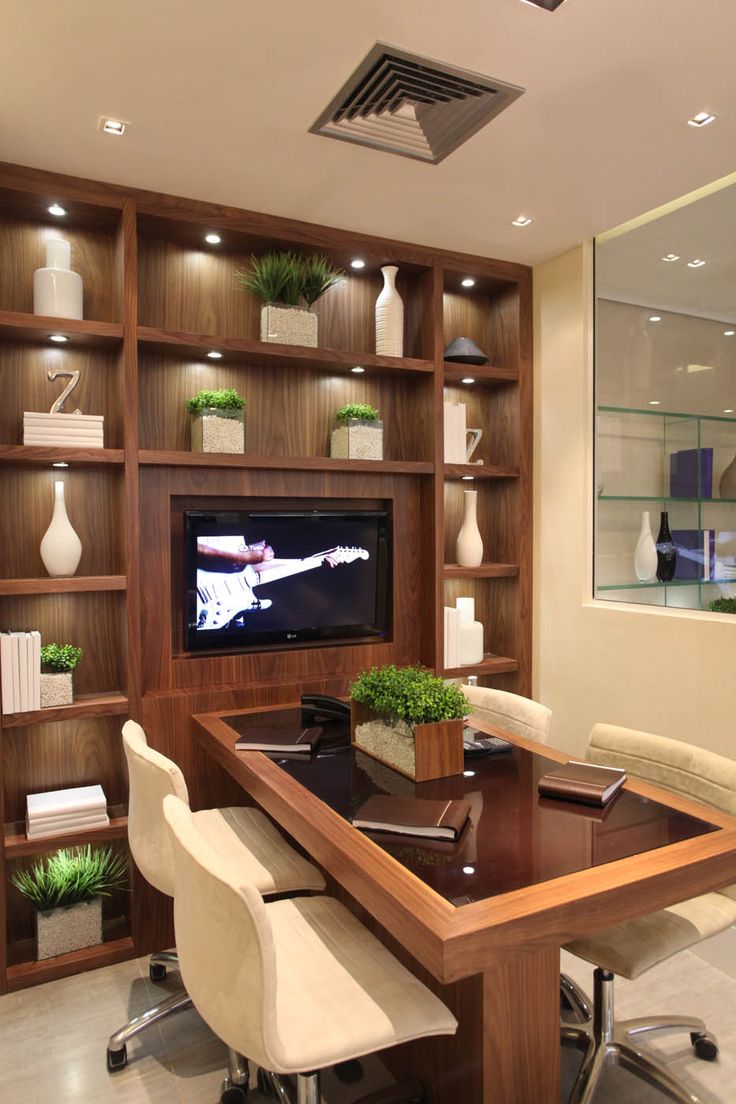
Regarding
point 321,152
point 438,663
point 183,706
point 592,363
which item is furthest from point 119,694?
point 592,363

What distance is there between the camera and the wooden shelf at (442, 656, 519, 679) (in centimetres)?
351

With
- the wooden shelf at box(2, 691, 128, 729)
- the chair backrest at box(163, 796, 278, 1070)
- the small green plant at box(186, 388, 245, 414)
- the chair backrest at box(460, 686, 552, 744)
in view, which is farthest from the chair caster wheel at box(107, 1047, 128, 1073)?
the small green plant at box(186, 388, 245, 414)

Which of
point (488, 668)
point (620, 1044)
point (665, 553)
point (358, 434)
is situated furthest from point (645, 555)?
point (620, 1044)

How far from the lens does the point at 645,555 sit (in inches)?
127

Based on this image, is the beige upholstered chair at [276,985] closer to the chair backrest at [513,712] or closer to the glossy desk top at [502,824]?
the glossy desk top at [502,824]

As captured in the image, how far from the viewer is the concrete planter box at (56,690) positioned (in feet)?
8.82

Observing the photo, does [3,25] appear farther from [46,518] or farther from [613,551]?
[613,551]

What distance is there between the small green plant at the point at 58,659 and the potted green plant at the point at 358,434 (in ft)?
4.30

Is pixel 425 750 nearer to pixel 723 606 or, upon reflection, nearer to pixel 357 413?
pixel 723 606

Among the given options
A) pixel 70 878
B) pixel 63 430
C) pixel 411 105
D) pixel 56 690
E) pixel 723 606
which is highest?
pixel 411 105

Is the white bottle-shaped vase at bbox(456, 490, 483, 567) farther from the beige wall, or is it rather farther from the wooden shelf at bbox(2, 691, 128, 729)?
the wooden shelf at bbox(2, 691, 128, 729)

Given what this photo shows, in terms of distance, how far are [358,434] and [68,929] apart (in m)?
2.16

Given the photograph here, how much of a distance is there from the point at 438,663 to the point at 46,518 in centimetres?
173

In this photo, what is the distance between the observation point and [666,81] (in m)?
2.13
